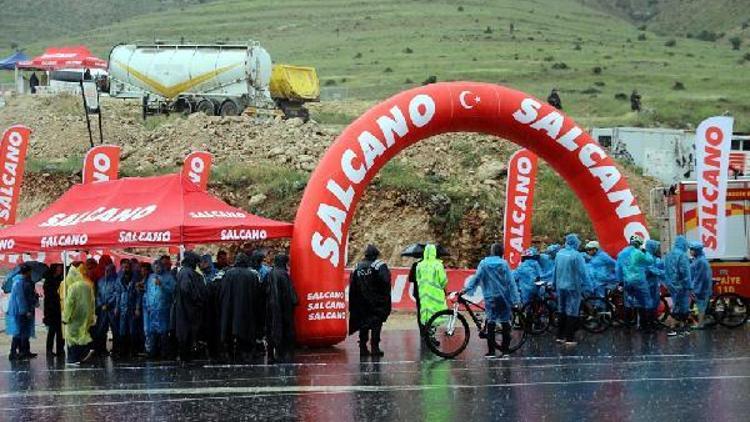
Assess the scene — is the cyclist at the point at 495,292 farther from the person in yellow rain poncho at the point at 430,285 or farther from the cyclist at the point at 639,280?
the cyclist at the point at 639,280

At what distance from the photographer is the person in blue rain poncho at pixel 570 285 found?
1867cm

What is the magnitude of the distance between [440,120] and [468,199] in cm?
1238

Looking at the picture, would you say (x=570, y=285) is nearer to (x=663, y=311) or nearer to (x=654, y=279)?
(x=654, y=279)

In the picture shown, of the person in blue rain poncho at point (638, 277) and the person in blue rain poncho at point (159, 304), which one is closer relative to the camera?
the person in blue rain poncho at point (159, 304)

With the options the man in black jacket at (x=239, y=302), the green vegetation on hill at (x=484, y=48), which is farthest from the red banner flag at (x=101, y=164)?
the green vegetation on hill at (x=484, y=48)

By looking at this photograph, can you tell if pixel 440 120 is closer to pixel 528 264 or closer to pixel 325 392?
pixel 528 264

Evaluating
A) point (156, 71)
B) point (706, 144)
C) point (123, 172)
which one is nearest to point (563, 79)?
point (156, 71)

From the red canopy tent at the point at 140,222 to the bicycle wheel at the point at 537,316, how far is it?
166 inches

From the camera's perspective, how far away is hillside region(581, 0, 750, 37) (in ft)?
351

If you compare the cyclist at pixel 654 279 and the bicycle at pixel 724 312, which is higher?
the cyclist at pixel 654 279

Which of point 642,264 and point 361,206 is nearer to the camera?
point 642,264

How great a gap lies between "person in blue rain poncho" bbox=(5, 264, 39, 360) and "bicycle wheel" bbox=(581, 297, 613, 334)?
343 inches

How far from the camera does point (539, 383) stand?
14.3 meters

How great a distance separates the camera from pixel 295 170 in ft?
119
